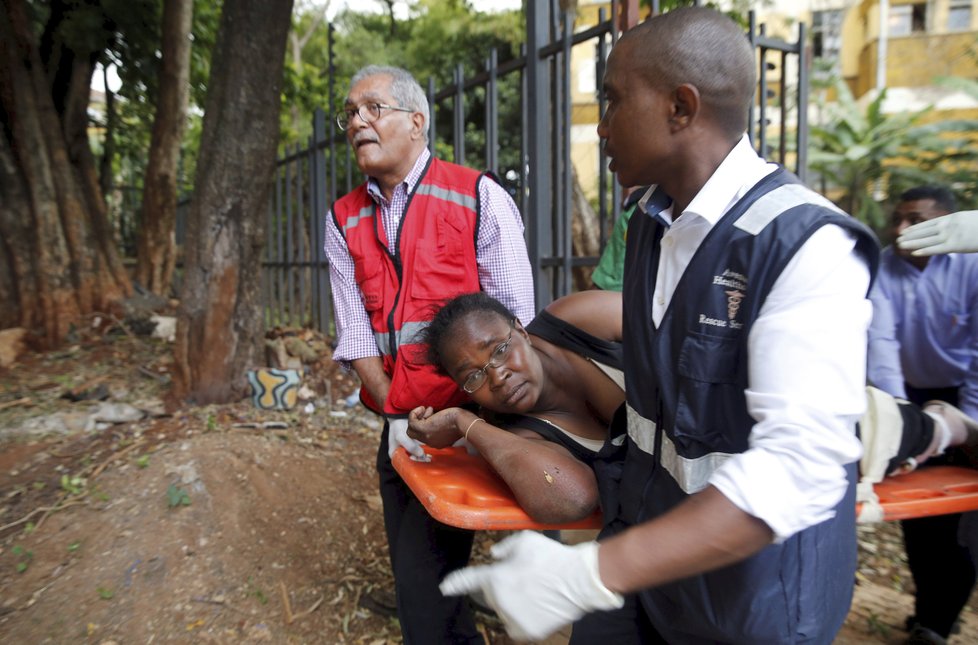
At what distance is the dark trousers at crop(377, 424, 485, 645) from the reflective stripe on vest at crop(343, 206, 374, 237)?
2.99ft

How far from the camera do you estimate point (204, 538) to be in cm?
312

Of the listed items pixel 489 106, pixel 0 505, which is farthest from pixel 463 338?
pixel 0 505

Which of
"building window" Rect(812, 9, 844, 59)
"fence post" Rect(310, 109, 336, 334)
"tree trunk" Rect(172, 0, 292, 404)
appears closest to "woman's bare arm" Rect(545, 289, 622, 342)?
"tree trunk" Rect(172, 0, 292, 404)

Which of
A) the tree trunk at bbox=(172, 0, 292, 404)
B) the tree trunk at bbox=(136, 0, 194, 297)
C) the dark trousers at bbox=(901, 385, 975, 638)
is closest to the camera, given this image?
the dark trousers at bbox=(901, 385, 975, 638)

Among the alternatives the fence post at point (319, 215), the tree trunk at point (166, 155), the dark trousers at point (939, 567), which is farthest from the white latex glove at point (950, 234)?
the tree trunk at point (166, 155)

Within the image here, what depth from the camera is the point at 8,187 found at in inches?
253

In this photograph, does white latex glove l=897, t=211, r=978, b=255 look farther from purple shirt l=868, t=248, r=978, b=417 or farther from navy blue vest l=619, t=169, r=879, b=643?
navy blue vest l=619, t=169, r=879, b=643

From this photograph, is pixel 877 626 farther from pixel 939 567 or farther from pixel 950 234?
pixel 950 234

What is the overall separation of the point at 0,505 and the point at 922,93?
637 inches

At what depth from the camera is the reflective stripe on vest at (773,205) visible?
1017mm

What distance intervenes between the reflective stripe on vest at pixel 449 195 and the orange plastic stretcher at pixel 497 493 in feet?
2.50

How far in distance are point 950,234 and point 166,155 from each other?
27.3ft

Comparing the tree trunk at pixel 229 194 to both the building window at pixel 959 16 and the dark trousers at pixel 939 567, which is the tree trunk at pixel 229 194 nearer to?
the dark trousers at pixel 939 567

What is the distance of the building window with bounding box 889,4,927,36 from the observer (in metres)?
14.7
